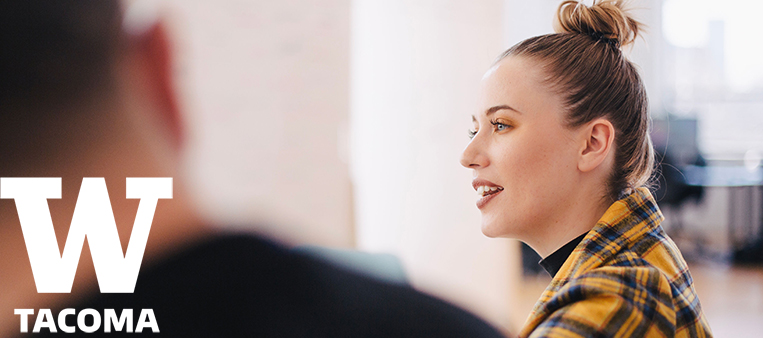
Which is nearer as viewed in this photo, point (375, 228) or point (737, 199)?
point (375, 228)

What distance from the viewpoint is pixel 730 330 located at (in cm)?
272

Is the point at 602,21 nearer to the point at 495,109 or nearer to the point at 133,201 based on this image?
the point at 495,109

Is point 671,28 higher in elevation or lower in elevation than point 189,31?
higher

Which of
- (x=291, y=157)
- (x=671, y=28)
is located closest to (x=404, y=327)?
(x=291, y=157)

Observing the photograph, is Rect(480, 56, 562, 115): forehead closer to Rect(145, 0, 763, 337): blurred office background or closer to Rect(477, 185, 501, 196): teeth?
Rect(477, 185, 501, 196): teeth

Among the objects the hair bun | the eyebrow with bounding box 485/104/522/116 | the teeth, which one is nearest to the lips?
the teeth

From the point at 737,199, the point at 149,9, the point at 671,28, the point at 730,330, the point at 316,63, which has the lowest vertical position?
the point at 730,330

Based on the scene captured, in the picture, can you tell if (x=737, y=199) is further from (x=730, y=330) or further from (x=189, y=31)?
(x=189, y=31)

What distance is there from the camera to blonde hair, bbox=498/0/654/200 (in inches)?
34.7

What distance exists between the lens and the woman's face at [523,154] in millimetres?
873

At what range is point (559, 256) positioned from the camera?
90 centimetres

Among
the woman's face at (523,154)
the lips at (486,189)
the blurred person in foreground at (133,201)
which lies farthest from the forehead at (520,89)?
the blurred person in foreground at (133,201)

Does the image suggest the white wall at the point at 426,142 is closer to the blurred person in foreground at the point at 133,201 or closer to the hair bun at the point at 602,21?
the blurred person in foreground at the point at 133,201

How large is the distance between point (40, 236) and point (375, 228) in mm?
1040
